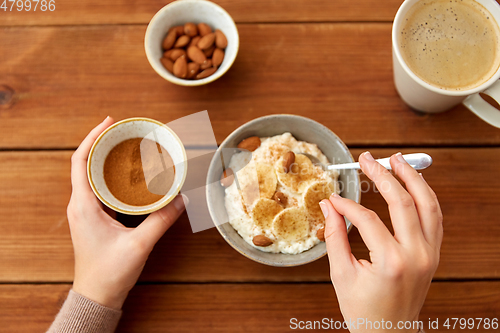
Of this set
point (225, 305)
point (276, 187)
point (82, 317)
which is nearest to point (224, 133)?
point (276, 187)

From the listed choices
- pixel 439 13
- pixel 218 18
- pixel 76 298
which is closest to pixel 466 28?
pixel 439 13

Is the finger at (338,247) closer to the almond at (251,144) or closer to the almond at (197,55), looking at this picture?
the almond at (251,144)

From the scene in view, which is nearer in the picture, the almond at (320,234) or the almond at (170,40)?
the almond at (320,234)

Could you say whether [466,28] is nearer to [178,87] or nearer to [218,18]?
[218,18]

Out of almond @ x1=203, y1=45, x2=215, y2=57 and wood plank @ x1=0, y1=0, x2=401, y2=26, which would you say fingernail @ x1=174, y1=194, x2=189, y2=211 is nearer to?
almond @ x1=203, y1=45, x2=215, y2=57

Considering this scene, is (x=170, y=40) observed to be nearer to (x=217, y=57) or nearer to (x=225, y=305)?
(x=217, y=57)

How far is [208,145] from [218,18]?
0.35 m

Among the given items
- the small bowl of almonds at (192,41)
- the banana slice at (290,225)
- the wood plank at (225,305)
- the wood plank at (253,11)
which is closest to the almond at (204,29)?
the small bowl of almonds at (192,41)

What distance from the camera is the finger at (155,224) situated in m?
0.85

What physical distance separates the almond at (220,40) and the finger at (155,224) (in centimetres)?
45

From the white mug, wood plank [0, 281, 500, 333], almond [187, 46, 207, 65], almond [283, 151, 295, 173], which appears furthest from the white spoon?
almond [187, 46, 207, 65]

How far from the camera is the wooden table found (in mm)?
978

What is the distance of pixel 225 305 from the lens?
973 mm

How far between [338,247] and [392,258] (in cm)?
10
